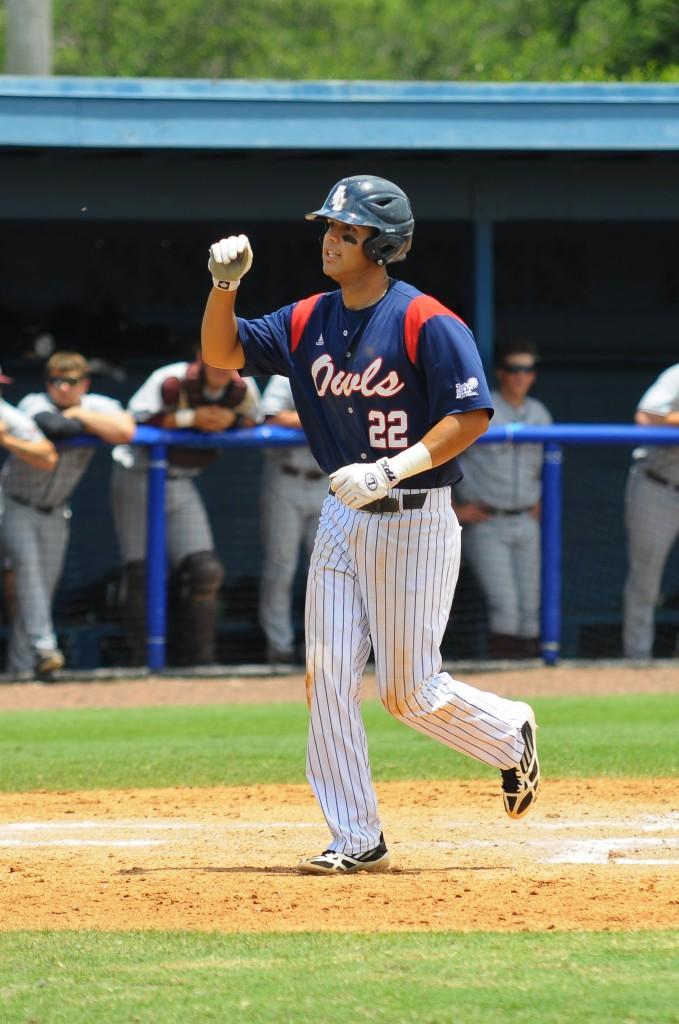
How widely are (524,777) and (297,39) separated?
1026 inches

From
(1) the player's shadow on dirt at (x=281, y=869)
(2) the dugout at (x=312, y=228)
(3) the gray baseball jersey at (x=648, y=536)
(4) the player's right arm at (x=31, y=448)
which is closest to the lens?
(1) the player's shadow on dirt at (x=281, y=869)

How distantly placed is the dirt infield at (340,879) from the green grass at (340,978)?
0.56 ft

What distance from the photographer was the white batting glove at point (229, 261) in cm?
443

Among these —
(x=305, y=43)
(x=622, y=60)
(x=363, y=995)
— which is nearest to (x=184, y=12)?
(x=305, y=43)

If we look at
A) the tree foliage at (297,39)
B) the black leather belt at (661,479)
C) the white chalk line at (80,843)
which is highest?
the tree foliage at (297,39)

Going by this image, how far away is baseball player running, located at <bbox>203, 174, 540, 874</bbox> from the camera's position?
4398 mm

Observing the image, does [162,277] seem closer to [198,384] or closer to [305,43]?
[198,384]

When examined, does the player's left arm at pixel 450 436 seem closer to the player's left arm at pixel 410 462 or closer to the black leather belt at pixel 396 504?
the player's left arm at pixel 410 462

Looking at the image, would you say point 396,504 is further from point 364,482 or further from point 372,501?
point 364,482

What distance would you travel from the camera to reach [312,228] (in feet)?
39.4

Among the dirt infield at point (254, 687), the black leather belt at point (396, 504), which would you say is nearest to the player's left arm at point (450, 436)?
the black leather belt at point (396, 504)

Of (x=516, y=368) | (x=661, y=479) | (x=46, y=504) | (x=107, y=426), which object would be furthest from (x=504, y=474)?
(x=46, y=504)

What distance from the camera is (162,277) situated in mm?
11992

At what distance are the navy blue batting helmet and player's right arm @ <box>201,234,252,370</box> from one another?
22 centimetres
